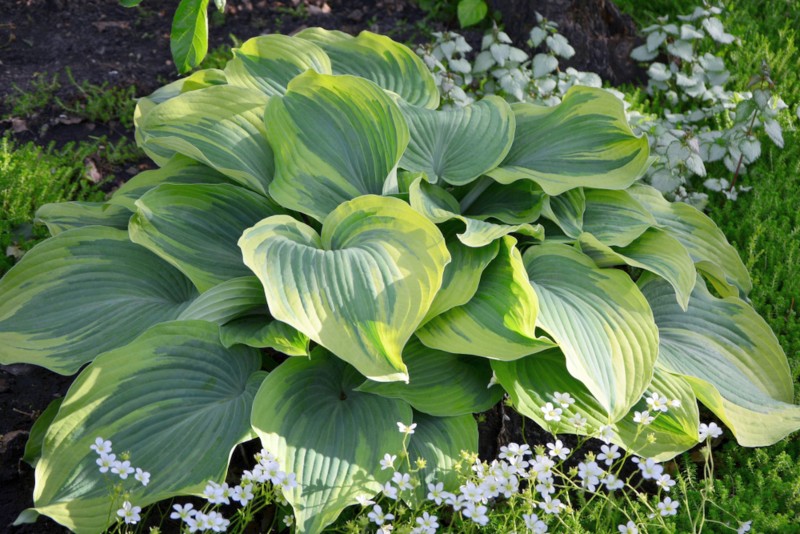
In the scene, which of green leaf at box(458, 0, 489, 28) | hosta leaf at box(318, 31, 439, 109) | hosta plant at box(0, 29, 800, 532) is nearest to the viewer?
hosta plant at box(0, 29, 800, 532)

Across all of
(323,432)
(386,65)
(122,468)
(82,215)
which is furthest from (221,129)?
(122,468)

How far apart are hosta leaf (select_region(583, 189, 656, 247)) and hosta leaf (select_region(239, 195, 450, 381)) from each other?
78 cm

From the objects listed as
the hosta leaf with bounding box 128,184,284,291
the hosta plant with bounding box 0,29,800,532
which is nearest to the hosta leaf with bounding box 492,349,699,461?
the hosta plant with bounding box 0,29,800,532

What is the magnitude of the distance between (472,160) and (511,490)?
119cm

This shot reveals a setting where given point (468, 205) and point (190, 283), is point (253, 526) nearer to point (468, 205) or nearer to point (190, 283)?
point (190, 283)

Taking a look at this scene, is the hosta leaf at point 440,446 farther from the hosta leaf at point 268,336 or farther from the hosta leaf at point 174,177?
the hosta leaf at point 174,177

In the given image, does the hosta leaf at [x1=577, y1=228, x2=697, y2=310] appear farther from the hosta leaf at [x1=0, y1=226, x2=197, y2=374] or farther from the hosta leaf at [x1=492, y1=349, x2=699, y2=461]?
the hosta leaf at [x1=0, y1=226, x2=197, y2=374]

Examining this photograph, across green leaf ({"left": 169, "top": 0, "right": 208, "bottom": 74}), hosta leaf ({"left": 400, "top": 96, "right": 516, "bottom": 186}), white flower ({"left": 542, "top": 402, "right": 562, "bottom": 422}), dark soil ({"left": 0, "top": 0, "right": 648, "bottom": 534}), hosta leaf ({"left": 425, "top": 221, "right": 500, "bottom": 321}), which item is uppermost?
green leaf ({"left": 169, "top": 0, "right": 208, "bottom": 74})

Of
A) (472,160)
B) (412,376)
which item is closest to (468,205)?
(472,160)

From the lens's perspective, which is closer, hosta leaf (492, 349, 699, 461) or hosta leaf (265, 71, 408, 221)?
hosta leaf (492, 349, 699, 461)

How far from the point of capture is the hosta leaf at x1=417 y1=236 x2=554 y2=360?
91.6 inches

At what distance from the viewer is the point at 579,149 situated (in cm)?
291

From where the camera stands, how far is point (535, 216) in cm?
278

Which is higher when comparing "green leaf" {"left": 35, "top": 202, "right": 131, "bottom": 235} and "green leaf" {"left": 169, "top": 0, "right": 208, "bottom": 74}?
"green leaf" {"left": 169, "top": 0, "right": 208, "bottom": 74}
